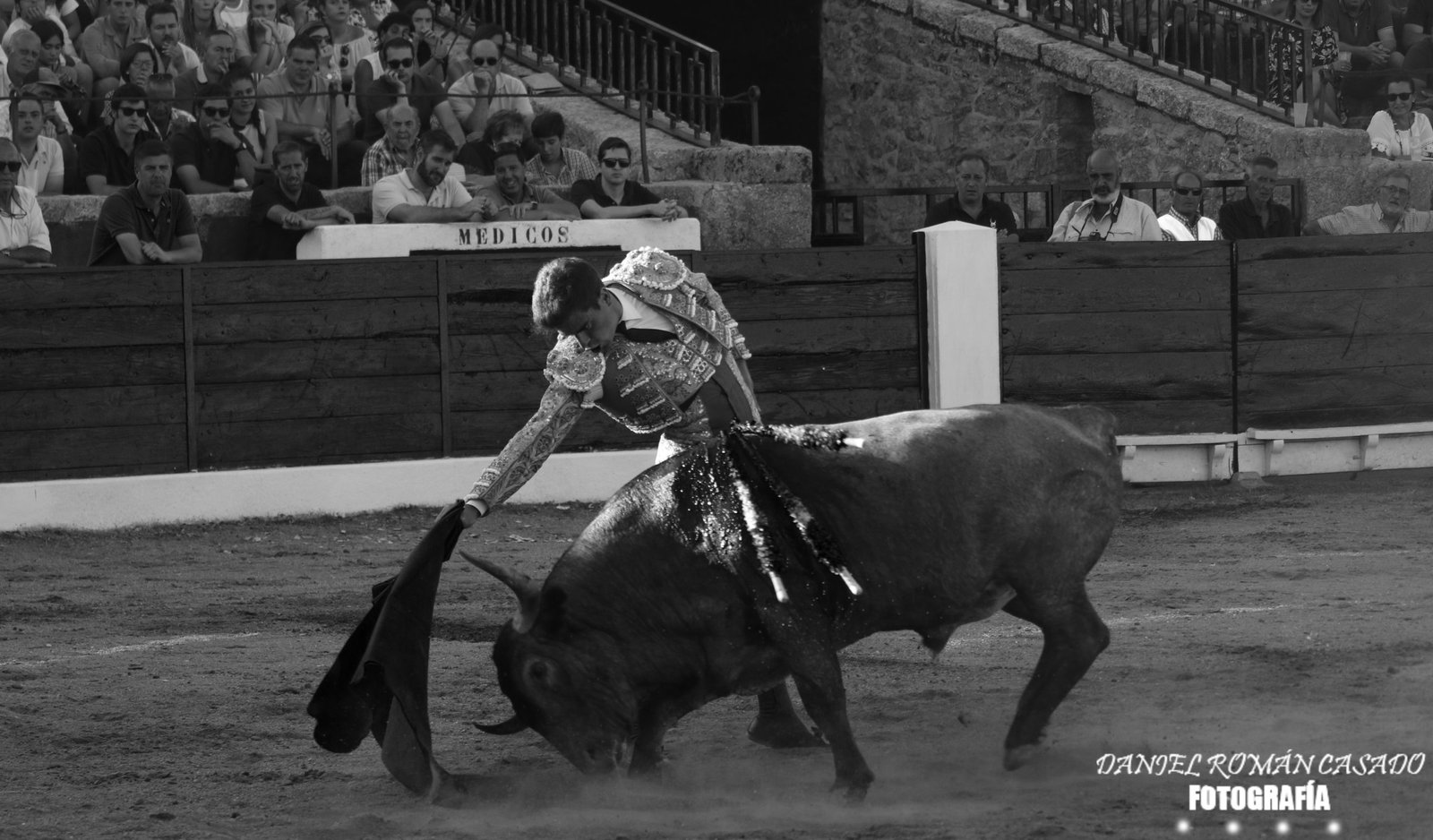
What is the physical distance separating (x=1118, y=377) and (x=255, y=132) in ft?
13.8

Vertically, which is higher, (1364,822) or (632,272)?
(632,272)

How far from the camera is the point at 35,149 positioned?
357 inches

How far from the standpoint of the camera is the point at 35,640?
243 inches

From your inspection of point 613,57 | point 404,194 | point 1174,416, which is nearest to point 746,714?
point 404,194

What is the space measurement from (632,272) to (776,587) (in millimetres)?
841

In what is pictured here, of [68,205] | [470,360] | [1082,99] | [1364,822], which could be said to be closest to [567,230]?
[470,360]

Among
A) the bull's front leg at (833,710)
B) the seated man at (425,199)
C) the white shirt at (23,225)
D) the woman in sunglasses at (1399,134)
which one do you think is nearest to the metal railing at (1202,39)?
the woman in sunglasses at (1399,134)

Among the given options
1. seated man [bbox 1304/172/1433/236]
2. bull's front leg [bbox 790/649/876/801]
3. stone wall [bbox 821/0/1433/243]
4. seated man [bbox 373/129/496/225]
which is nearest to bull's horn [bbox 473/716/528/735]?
bull's front leg [bbox 790/649/876/801]

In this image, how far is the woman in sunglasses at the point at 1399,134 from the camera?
1180 centimetres

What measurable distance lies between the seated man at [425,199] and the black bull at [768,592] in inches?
192

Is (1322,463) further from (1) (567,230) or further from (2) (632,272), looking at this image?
(2) (632,272)

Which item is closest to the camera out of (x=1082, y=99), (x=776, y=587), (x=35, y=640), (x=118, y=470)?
(x=776, y=587)

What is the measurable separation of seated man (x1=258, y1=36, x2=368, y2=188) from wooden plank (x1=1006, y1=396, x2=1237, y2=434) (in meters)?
3.42

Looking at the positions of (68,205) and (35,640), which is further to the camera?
(68,205)
